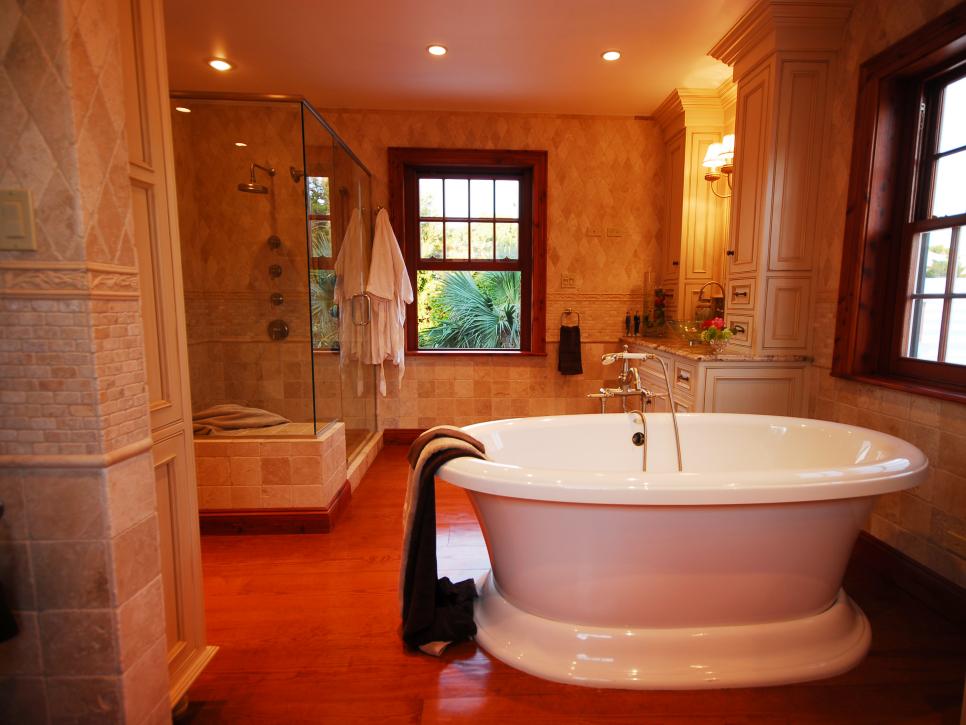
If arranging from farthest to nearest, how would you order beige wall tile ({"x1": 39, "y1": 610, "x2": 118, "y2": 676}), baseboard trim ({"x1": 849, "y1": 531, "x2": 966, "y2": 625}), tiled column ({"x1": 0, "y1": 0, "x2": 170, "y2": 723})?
baseboard trim ({"x1": 849, "y1": 531, "x2": 966, "y2": 625}), beige wall tile ({"x1": 39, "y1": 610, "x2": 118, "y2": 676}), tiled column ({"x1": 0, "y1": 0, "x2": 170, "y2": 723})

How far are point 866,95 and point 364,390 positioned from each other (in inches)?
124

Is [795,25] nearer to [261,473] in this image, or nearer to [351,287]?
[351,287]

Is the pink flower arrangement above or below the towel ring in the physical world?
below

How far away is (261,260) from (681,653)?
266 cm

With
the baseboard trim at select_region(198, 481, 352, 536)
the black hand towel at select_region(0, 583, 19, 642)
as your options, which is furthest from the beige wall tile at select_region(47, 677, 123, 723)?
the baseboard trim at select_region(198, 481, 352, 536)

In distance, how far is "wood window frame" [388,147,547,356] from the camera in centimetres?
349

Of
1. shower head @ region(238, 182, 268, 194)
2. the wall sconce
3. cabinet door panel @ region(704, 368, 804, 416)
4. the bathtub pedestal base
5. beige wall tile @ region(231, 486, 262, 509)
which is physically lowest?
the bathtub pedestal base

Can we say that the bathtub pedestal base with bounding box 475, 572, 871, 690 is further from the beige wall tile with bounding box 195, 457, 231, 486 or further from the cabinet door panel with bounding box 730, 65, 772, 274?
the cabinet door panel with bounding box 730, 65, 772, 274

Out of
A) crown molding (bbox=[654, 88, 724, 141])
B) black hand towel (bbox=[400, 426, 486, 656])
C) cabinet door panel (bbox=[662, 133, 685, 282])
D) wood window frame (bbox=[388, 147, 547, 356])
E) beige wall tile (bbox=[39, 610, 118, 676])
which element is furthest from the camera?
wood window frame (bbox=[388, 147, 547, 356])

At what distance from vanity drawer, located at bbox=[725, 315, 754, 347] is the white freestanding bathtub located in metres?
1.04

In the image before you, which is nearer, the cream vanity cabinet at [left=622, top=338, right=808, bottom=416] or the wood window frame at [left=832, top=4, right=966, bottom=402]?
the wood window frame at [left=832, top=4, right=966, bottom=402]

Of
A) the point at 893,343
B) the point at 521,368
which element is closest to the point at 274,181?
the point at 521,368

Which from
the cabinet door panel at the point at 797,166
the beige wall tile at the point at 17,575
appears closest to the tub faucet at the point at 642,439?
the cabinet door panel at the point at 797,166

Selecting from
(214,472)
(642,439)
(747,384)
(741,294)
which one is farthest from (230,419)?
(741,294)
